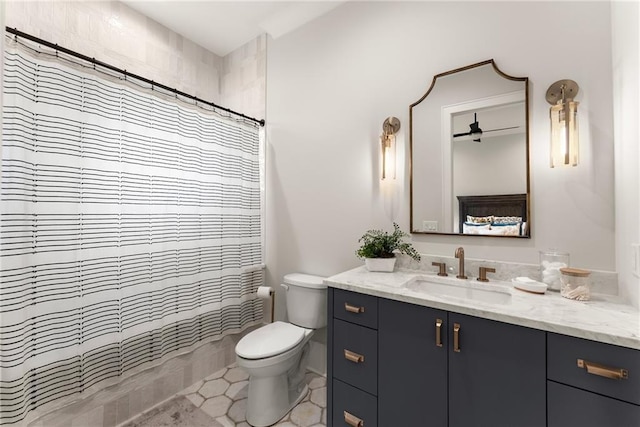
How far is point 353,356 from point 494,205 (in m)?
1.09

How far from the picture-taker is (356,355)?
1491mm

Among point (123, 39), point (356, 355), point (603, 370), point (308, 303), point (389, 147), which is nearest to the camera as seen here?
point (603, 370)

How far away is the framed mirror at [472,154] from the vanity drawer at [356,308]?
61 cm

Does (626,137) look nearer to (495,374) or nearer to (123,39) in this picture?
(495,374)

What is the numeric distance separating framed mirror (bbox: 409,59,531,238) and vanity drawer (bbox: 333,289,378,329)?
610 mm

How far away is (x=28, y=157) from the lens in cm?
137

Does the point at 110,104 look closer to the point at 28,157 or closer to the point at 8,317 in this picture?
the point at 28,157

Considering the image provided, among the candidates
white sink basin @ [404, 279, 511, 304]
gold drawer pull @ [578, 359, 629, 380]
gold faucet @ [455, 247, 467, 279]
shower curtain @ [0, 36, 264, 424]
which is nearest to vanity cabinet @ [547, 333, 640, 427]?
gold drawer pull @ [578, 359, 629, 380]

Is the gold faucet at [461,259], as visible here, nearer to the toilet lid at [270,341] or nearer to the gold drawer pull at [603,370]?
the gold drawer pull at [603,370]

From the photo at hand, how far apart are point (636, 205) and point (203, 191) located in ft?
7.30

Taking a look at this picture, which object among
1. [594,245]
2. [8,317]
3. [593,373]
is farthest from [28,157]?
[594,245]

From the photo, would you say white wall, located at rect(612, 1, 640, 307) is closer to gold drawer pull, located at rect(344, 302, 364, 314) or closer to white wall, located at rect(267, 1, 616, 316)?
white wall, located at rect(267, 1, 616, 316)

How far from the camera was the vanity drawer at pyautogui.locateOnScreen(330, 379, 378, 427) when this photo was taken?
4.74 ft

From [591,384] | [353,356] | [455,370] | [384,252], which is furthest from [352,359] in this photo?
[591,384]
